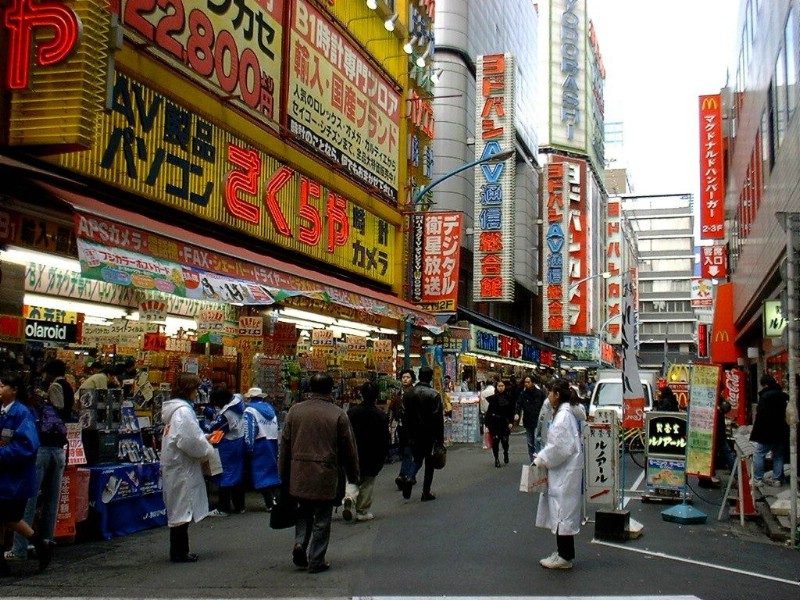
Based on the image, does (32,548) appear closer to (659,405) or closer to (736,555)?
(736,555)

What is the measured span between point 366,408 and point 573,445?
3.48 meters

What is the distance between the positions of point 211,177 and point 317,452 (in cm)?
840

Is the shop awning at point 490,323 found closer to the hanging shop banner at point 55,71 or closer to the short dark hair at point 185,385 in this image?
the hanging shop banner at point 55,71

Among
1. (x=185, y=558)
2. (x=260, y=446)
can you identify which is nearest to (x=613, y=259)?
(x=260, y=446)

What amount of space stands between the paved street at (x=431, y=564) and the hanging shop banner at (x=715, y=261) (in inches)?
1148

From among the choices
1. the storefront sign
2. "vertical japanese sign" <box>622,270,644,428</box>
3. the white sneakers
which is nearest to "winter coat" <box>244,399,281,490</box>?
the white sneakers

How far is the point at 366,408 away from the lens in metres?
10.9

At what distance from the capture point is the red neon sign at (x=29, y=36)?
31.9 feet

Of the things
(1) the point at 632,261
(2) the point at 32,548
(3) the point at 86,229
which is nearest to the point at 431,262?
(3) the point at 86,229

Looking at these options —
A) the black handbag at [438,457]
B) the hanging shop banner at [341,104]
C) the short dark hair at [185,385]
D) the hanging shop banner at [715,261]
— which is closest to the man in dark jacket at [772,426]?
the black handbag at [438,457]

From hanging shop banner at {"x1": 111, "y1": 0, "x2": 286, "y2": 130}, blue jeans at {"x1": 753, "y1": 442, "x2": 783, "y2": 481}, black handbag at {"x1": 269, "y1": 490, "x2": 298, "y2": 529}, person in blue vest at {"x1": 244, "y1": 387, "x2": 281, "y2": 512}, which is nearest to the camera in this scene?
black handbag at {"x1": 269, "y1": 490, "x2": 298, "y2": 529}

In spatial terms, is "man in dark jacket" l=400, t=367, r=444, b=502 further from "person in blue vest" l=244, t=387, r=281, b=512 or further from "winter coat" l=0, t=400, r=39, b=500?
"winter coat" l=0, t=400, r=39, b=500

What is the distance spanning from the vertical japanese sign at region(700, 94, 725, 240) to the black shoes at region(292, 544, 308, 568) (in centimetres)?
3078

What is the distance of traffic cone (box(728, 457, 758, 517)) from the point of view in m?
11.2
